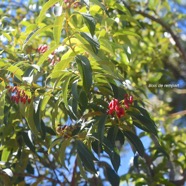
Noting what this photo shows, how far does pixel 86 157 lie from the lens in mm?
1369

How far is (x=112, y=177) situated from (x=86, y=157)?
283mm

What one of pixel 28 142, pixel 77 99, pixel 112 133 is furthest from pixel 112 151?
pixel 28 142

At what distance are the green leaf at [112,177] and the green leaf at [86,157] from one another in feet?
0.78

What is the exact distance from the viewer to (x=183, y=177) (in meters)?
2.12

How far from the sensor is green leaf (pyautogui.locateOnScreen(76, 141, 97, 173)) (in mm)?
1358

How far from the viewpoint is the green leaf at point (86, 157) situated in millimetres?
1358

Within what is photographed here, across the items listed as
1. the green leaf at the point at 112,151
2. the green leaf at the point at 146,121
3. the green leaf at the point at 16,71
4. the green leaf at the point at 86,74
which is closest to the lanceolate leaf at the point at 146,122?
the green leaf at the point at 146,121

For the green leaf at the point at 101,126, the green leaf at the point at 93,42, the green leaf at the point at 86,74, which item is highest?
the green leaf at the point at 93,42

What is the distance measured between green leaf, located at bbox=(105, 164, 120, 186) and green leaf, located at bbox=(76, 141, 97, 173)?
0.78ft

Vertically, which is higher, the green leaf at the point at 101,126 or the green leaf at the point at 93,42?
the green leaf at the point at 93,42

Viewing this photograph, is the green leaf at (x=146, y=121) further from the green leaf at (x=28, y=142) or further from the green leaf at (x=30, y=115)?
the green leaf at (x=28, y=142)

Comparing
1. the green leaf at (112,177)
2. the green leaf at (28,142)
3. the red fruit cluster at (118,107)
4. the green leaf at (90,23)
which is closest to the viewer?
the green leaf at (90,23)

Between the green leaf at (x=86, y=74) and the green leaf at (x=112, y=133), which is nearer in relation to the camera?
the green leaf at (x=86, y=74)

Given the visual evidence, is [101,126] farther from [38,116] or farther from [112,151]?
[38,116]
